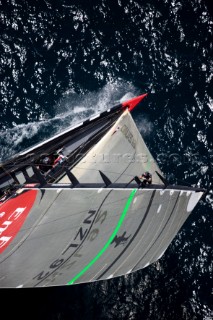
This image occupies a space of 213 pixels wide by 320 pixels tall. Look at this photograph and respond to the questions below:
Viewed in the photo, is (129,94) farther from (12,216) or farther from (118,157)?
(12,216)

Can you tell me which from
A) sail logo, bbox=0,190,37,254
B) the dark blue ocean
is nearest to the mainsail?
sail logo, bbox=0,190,37,254

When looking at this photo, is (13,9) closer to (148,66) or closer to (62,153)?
(148,66)

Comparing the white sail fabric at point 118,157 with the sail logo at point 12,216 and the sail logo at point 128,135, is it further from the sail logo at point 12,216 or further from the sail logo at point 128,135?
the sail logo at point 12,216

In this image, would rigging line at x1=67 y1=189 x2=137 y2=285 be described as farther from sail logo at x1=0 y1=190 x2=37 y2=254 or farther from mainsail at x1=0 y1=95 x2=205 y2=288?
sail logo at x1=0 y1=190 x2=37 y2=254

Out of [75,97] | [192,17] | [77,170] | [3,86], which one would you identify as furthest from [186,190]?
[192,17]

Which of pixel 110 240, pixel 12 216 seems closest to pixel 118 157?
pixel 110 240

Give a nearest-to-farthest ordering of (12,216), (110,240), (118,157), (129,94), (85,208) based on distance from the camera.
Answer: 1. (12,216)
2. (85,208)
3. (110,240)
4. (118,157)
5. (129,94)
